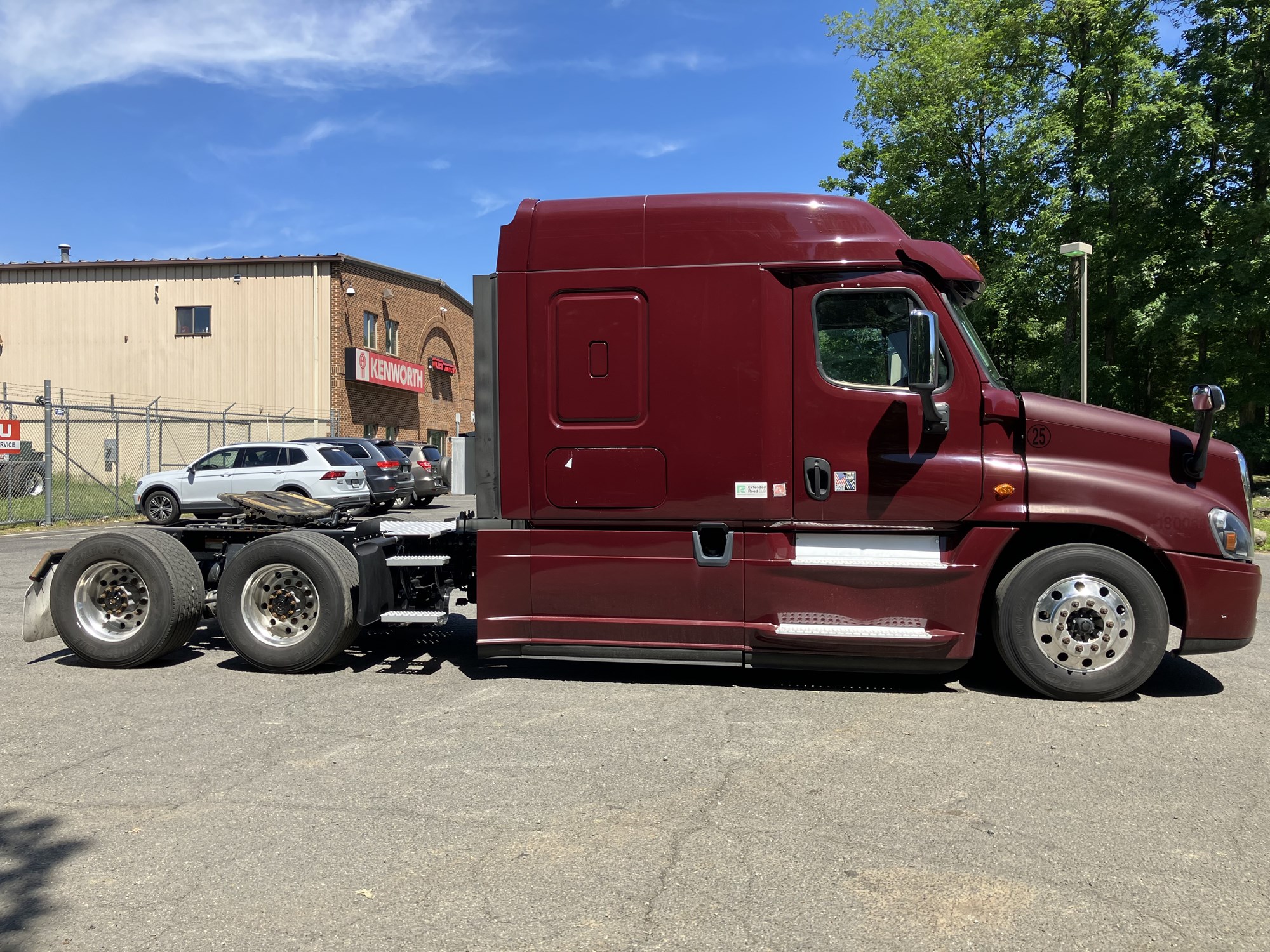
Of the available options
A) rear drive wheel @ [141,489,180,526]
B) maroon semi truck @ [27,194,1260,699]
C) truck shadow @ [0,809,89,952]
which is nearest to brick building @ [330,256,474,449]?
rear drive wheel @ [141,489,180,526]

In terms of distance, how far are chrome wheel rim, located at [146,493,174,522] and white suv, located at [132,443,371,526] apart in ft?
0.04

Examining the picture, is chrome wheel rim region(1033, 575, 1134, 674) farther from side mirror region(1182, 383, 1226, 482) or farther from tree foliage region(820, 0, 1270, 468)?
tree foliage region(820, 0, 1270, 468)

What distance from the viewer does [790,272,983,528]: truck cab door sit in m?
5.31

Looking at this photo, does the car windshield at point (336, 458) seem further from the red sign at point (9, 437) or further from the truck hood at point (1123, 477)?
the truck hood at point (1123, 477)

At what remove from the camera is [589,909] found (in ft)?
9.59

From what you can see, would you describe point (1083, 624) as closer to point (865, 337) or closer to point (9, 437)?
point (865, 337)

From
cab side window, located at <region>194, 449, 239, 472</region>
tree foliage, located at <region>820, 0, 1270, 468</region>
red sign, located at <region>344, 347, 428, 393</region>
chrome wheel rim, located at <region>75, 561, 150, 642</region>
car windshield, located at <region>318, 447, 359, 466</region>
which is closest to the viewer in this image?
chrome wheel rim, located at <region>75, 561, 150, 642</region>

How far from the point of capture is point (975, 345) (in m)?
5.52

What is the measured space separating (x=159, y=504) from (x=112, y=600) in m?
13.6

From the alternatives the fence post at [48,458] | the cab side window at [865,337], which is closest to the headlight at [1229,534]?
the cab side window at [865,337]

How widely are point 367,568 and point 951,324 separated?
398cm

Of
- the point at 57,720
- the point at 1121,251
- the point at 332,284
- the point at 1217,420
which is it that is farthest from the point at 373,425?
the point at 57,720

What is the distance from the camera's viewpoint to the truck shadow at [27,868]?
2.80 m

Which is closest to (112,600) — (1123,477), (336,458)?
(1123,477)
